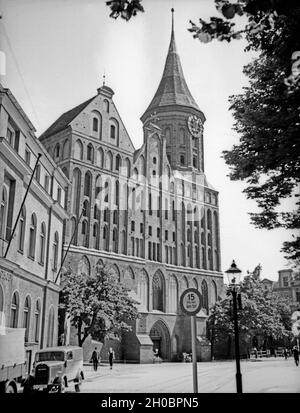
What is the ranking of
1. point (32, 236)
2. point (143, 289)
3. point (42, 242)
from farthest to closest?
point (143, 289), point (42, 242), point (32, 236)

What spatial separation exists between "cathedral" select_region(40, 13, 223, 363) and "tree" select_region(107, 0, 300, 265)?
1662 centimetres

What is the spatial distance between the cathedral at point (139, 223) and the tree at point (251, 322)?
1191mm

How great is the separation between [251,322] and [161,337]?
7170mm

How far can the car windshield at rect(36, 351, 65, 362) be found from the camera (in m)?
12.5

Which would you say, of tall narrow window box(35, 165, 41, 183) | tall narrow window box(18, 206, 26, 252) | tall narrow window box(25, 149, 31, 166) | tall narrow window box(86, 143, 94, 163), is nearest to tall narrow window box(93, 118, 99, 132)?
tall narrow window box(86, 143, 94, 163)

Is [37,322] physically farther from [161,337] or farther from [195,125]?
[195,125]

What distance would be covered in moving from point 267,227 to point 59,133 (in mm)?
22789

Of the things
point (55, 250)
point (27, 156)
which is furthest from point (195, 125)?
point (27, 156)

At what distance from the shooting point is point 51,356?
41.3ft

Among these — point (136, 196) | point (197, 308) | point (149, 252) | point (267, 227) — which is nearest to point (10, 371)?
point (197, 308)

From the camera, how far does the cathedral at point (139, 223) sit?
97.5 ft

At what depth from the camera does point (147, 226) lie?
3300 centimetres
